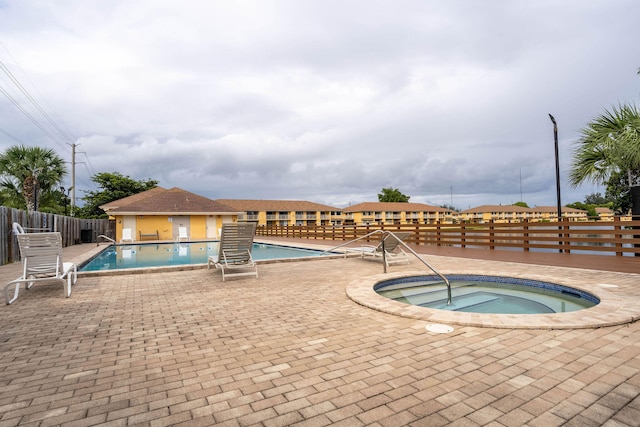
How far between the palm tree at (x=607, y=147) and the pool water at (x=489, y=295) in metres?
5.10

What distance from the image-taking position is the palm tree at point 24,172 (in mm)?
16875

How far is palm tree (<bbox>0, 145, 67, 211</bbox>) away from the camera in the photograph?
16875 mm

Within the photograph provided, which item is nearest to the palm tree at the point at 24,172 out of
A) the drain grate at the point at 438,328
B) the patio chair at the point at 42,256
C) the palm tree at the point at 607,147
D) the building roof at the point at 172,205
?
the building roof at the point at 172,205

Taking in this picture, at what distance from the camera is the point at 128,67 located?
13.0 meters

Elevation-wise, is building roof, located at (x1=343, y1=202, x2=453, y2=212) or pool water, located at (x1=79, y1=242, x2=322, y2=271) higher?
building roof, located at (x1=343, y1=202, x2=453, y2=212)

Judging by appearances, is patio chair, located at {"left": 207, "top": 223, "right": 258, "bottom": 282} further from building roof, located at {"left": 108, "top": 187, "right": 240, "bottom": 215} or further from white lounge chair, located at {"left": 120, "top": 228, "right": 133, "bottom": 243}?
building roof, located at {"left": 108, "top": 187, "right": 240, "bottom": 215}

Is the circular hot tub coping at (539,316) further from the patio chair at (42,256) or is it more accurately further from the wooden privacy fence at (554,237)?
the wooden privacy fence at (554,237)

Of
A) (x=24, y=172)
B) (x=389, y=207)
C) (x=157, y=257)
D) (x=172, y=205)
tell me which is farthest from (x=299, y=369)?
(x=389, y=207)

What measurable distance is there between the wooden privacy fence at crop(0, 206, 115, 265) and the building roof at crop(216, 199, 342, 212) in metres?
32.7

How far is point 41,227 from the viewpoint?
12.5m

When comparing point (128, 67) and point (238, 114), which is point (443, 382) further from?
point (238, 114)

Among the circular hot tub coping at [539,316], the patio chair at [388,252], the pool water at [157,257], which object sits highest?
the patio chair at [388,252]

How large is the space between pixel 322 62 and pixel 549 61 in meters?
8.21

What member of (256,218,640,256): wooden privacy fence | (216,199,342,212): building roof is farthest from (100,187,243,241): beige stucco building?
(216,199,342,212): building roof
